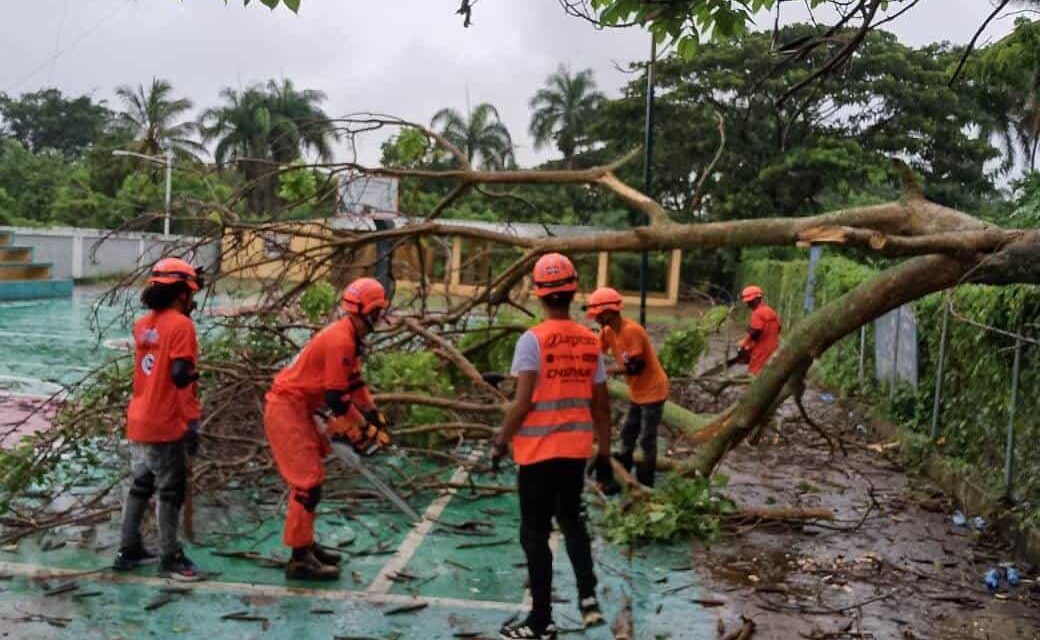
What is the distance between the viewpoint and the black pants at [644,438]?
8336 mm

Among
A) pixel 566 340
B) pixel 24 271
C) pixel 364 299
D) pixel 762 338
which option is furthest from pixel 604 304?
pixel 24 271

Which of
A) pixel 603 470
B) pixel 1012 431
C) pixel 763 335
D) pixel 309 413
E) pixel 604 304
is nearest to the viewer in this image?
pixel 603 470

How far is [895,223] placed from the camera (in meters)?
6.62

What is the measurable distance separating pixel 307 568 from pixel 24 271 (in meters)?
25.8

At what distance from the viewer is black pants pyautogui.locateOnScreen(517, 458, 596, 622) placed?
4.95 m

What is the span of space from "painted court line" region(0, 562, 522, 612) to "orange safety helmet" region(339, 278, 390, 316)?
161 centimetres

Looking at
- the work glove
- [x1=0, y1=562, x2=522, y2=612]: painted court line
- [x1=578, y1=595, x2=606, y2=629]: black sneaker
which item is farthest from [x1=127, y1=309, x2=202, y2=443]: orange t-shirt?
[x1=578, y1=595, x2=606, y2=629]: black sneaker

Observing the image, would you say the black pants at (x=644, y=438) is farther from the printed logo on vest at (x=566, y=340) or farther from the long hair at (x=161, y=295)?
the long hair at (x=161, y=295)

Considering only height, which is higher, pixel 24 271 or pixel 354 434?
pixel 24 271

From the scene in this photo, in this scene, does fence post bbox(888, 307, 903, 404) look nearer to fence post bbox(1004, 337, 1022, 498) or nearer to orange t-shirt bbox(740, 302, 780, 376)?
orange t-shirt bbox(740, 302, 780, 376)

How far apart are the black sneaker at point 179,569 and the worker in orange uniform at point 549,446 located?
196 cm

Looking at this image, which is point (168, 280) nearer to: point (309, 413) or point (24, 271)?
point (309, 413)

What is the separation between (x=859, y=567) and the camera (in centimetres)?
668

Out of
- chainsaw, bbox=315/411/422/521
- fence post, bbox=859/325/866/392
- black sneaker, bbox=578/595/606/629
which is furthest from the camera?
fence post, bbox=859/325/866/392
